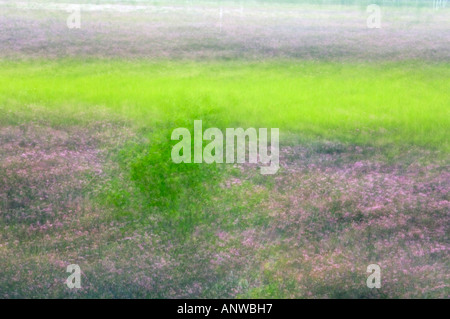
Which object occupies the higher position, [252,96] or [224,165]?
[252,96]

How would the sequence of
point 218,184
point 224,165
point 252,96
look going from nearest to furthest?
1. point 218,184
2. point 224,165
3. point 252,96

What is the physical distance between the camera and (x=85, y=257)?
5.59m

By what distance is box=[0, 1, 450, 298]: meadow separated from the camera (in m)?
5.45

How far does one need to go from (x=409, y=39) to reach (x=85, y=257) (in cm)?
698

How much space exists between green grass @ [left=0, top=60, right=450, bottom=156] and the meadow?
0.03m

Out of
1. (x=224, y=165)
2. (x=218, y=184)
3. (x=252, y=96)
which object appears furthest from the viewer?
(x=252, y=96)

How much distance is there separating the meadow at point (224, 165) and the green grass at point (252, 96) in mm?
28

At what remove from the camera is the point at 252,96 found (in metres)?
8.34

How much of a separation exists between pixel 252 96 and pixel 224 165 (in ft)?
5.47

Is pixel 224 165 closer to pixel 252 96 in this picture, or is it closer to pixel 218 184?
pixel 218 184

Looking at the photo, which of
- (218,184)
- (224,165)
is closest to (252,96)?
(224,165)

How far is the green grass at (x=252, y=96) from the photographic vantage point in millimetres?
7977
